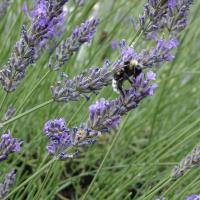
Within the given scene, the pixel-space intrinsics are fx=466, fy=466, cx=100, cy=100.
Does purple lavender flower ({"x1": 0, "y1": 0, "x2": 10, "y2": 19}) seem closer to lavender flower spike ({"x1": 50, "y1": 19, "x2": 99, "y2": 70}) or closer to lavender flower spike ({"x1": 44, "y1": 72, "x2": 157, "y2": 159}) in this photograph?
lavender flower spike ({"x1": 50, "y1": 19, "x2": 99, "y2": 70})

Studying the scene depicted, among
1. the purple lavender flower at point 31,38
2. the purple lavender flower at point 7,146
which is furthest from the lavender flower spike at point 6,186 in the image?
the purple lavender flower at point 31,38

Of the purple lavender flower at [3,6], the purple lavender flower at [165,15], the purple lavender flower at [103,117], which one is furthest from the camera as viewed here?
the purple lavender flower at [3,6]

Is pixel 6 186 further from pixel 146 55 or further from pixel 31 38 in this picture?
pixel 146 55

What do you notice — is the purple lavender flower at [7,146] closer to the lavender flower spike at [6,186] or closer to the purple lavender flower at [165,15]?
the lavender flower spike at [6,186]

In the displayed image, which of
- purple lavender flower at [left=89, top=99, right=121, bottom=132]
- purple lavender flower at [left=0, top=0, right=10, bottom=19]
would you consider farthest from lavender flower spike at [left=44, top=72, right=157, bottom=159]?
purple lavender flower at [left=0, top=0, right=10, bottom=19]

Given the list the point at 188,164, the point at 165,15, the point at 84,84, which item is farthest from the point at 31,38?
the point at 188,164

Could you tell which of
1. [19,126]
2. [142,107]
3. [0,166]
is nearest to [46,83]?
[19,126]

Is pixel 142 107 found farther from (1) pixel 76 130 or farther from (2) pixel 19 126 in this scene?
(1) pixel 76 130
